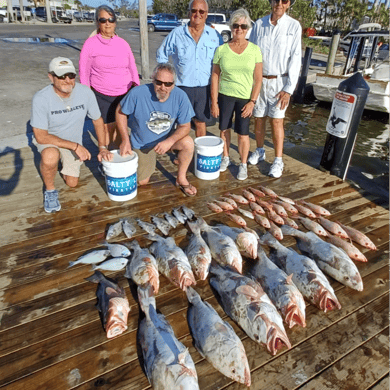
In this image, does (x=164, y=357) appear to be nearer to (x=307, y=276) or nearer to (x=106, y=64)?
(x=307, y=276)

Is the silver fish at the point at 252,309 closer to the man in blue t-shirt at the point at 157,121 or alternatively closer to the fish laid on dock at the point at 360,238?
the fish laid on dock at the point at 360,238

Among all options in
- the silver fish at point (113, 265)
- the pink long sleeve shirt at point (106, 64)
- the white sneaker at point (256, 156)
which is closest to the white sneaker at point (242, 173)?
the white sneaker at point (256, 156)

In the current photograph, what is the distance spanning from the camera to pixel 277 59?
14.7 feet

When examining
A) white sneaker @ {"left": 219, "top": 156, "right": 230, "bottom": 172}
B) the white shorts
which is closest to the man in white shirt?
the white shorts

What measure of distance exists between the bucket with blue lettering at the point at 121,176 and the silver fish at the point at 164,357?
1.96 m

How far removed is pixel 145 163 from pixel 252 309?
2.75 metres

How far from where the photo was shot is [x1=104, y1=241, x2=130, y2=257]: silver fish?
10.7ft

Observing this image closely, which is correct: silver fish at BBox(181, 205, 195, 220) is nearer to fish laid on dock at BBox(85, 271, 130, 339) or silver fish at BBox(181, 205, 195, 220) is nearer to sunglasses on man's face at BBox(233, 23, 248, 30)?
fish laid on dock at BBox(85, 271, 130, 339)

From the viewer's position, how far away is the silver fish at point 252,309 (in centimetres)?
234

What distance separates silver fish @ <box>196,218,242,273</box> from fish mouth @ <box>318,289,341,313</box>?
0.75m

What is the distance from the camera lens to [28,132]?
6.51 m

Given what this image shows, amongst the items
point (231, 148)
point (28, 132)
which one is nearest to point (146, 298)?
point (231, 148)

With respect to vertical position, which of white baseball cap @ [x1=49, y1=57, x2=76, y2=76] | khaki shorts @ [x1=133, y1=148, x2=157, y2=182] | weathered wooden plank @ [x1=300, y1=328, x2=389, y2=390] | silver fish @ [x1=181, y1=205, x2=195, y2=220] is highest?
white baseball cap @ [x1=49, y1=57, x2=76, y2=76]

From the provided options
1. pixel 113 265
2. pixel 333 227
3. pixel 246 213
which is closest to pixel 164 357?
pixel 113 265
